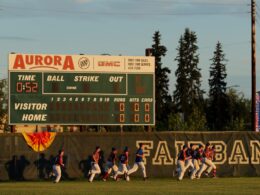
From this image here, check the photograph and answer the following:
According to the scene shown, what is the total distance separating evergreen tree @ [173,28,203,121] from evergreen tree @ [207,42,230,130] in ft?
5.18

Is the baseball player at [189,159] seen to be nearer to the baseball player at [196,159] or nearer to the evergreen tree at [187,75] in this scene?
the baseball player at [196,159]

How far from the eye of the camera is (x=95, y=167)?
36156 millimetres

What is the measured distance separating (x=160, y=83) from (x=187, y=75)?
986cm

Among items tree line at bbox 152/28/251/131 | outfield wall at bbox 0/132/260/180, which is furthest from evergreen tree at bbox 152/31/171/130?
outfield wall at bbox 0/132/260/180

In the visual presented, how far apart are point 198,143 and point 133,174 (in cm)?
363

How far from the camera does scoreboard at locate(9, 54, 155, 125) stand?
36062 millimetres

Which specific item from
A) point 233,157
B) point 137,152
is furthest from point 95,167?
point 233,157

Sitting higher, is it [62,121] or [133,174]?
[62,121]

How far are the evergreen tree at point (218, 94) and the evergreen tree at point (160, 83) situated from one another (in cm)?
573

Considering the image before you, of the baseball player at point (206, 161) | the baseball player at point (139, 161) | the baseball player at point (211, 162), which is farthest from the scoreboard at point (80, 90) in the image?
the baseball player at point (211, 162)

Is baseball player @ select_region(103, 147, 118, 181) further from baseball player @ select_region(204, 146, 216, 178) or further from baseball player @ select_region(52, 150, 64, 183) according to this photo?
baseball player @ select_region(204, 146, 216, 178)

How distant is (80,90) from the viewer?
36.6m

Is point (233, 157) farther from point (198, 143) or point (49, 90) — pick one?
point (49, 90)

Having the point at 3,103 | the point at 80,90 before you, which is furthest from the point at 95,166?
the point at 3,103
